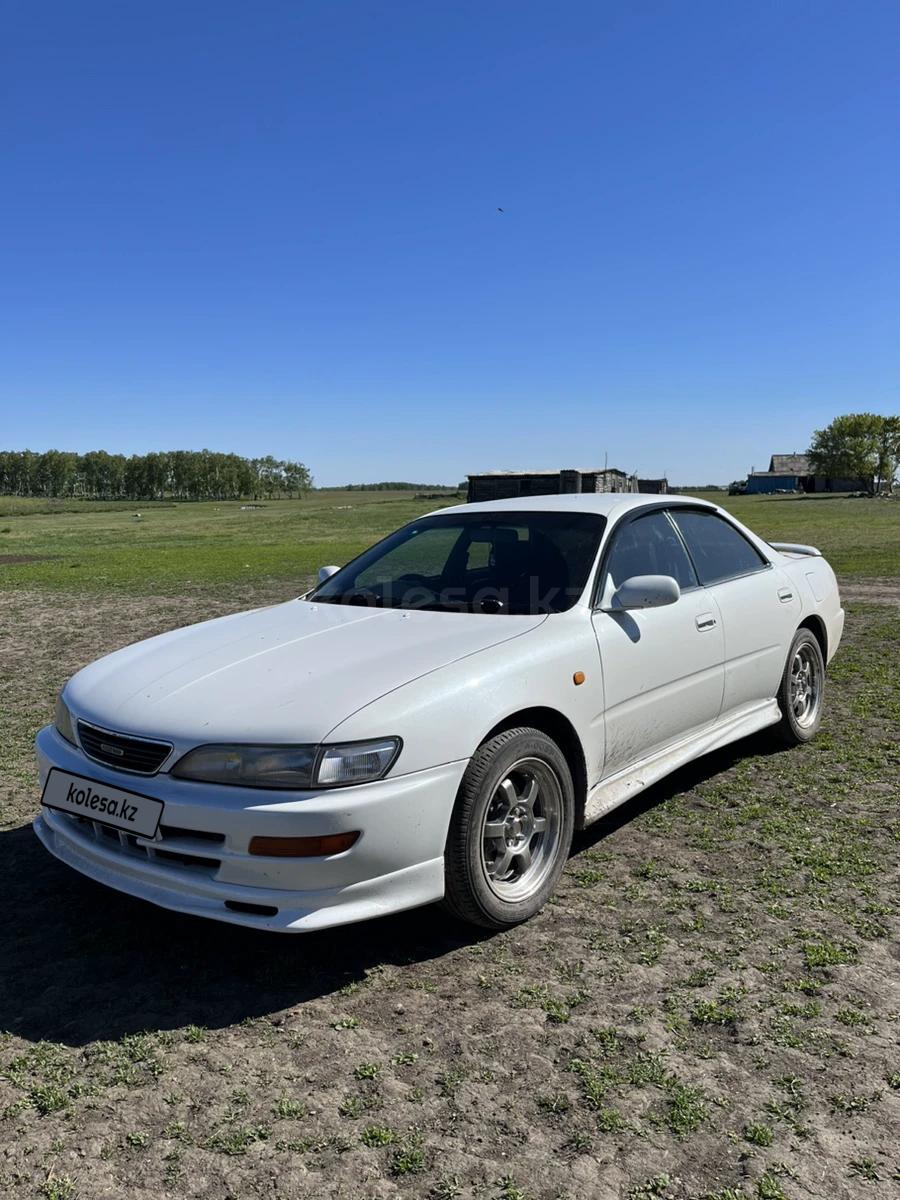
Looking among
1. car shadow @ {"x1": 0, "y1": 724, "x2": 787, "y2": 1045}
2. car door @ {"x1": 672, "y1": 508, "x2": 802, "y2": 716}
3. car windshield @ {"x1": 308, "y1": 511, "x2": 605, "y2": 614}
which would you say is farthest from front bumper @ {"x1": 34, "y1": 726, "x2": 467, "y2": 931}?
car door @ {"x1": 672, "y1": 508, "x2": 802, "y2": 716}

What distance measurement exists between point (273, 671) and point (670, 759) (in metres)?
1.97

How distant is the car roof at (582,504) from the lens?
4.40 m

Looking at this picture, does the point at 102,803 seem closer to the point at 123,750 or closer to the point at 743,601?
the point at 123,750

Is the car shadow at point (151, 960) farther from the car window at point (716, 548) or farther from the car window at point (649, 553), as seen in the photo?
the car window at point (716, 548)

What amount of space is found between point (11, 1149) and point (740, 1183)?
176 centimetres

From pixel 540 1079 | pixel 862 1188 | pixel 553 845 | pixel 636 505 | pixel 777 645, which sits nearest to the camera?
pixel 862 1188

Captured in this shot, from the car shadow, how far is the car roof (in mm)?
2068

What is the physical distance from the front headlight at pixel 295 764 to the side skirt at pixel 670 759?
116 centimetres

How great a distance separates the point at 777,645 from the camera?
505 cm

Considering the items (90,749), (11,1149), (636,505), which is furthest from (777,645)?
(11,1149)

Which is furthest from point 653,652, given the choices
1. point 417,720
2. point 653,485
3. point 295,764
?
point 653,485

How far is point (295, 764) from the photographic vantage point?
2750 millimetres

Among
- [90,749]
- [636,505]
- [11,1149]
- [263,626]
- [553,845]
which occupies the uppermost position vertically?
[636,505]

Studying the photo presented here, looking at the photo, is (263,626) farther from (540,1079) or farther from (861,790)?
(861,790)
